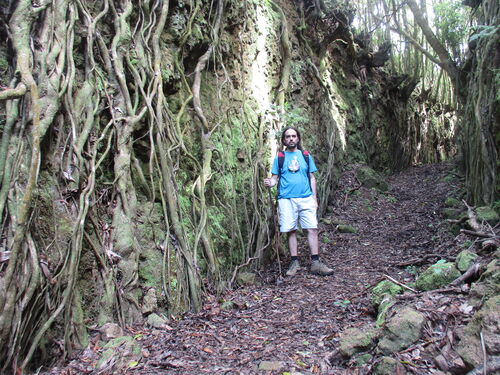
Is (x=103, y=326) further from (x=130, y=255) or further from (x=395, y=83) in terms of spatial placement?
(x=395, y=83)

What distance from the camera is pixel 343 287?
3291 millimetres

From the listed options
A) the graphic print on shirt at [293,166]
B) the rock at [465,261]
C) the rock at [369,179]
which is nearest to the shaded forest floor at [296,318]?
the rock at [465,261]

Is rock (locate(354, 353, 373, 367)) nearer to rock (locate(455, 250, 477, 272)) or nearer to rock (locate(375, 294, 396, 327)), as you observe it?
rock (locate(375, 294, 396, 327))

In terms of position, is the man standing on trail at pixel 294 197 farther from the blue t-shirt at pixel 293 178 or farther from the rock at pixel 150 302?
the rock at pixel 150 302

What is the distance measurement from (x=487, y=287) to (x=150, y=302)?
206 cm

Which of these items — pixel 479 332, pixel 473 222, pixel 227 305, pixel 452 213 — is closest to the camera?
pixel 479 332

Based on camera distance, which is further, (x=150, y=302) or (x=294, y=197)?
(x=294, y=197)

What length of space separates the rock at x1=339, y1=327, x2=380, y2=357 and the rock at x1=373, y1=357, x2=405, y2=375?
0.24 m

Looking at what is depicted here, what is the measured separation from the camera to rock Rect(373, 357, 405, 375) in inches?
61.7

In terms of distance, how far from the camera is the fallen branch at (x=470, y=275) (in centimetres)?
217

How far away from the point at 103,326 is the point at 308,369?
127cm

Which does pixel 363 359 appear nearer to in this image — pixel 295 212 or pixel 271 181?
pixel 295 212

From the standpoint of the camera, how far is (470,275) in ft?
7.17

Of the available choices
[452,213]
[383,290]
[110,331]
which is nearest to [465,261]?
[383,290]
